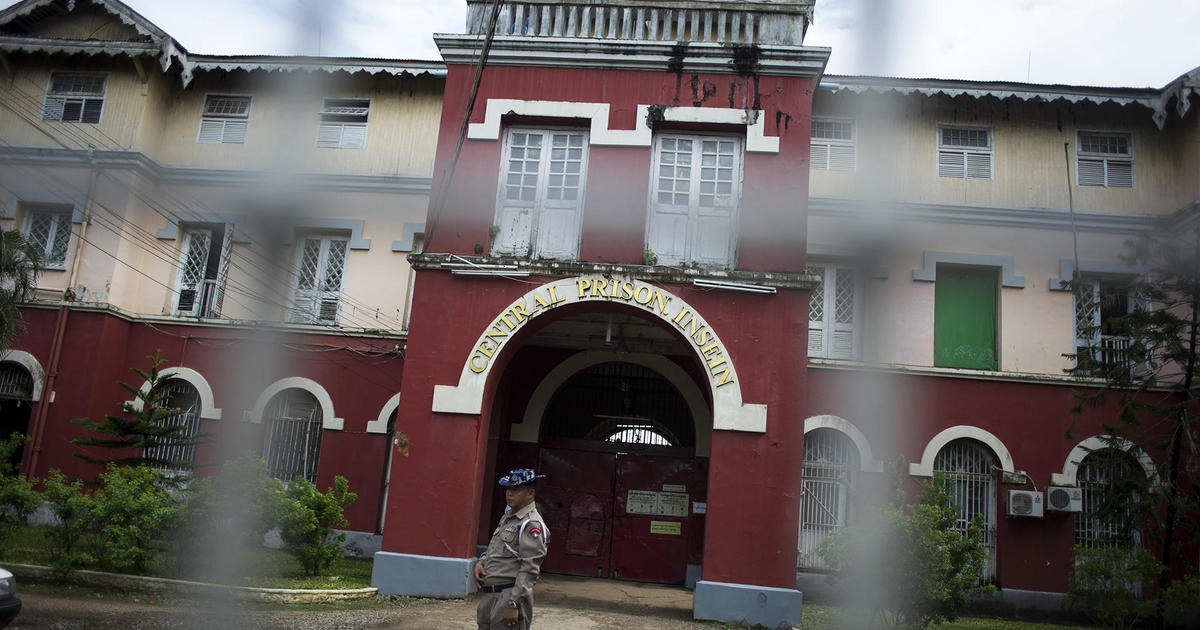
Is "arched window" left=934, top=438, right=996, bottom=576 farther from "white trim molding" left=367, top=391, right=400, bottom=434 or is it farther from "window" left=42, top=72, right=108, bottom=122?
"window" left=42, top=72, right=108, bottom=122

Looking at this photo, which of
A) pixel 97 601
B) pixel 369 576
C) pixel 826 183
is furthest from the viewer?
pixel 826 183

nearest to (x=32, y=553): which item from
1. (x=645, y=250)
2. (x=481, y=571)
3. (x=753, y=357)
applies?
(x=481, y=571)

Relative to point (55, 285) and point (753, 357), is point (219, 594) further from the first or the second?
point (55, 285)

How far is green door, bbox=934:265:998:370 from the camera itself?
→ 602 inches

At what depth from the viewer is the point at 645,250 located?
1212 centimetres

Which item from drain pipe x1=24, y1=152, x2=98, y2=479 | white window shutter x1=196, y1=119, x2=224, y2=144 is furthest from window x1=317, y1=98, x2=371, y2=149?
drain pipe x1=24, y1=152, x2=98, y2=479

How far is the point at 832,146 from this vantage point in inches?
628

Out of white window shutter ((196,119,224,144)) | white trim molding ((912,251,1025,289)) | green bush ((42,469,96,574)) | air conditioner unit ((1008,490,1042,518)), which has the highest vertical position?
white window shutter ((196,119,224,144))

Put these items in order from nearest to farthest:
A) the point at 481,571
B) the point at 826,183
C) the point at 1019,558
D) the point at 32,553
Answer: the point at 481,571
the point at 32,553
the point at 1019,558
the point at 826,183

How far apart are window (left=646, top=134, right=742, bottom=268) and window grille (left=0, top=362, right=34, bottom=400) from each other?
11.7 meters

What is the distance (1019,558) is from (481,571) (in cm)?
1086

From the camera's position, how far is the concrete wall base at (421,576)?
37.3 feet

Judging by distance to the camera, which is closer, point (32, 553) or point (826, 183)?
point (32, 553)

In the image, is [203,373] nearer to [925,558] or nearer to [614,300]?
[614,300]
